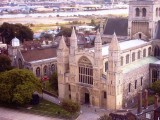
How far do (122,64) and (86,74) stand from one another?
7.78 m

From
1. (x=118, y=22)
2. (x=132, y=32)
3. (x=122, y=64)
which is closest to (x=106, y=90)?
(x=122, y=64)

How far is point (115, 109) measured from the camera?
60281mm

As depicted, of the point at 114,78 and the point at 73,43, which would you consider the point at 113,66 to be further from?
the point at 73,43

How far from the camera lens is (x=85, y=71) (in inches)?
2511

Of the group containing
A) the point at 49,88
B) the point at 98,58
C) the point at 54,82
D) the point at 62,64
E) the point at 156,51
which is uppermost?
the point at 98,58

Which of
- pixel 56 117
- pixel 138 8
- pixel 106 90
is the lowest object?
pixel 56 117

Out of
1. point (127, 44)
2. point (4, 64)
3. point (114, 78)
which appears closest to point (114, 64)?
point (114, 78)

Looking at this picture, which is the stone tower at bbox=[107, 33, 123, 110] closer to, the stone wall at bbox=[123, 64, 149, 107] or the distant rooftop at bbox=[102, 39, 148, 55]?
the stone wall at bbox=[123, 64, 149, 107]

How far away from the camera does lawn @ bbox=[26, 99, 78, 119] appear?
58000mm

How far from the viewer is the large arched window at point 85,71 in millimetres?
62844

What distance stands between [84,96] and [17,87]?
13178mm

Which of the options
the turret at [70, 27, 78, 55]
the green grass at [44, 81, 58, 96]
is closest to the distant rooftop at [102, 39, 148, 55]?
the turret at [70, 27, 78, 55]

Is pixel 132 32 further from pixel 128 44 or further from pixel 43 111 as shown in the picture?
pixel 43 111

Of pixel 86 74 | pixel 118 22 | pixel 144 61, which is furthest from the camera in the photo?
pixel 118 22
